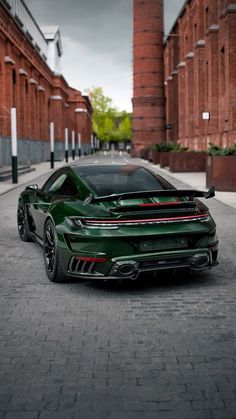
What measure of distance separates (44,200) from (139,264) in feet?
7.22

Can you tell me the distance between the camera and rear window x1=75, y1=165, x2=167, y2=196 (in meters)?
6.88

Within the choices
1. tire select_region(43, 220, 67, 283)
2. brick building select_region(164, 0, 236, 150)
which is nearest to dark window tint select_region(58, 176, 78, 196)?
tire select_region(43, 220, 67, 283)

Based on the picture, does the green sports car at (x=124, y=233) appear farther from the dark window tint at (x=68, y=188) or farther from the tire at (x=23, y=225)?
the tire at (x=23, y=225)

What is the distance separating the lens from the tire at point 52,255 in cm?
657

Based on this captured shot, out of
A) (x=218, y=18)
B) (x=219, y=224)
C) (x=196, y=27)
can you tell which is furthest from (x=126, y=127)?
(x=219, y=224)

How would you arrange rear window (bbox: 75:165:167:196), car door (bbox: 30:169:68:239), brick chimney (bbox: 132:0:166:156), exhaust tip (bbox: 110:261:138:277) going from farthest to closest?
brick chimney (bbox: 132:0:166:156) → car door (bbox: 30:169:68:239) → rear window (bbox: 75:165:167:196) → exhaust tip (bbox: 110:261:138:277)

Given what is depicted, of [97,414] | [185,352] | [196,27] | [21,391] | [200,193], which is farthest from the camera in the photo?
[196,27]

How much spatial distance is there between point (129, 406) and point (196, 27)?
4188 centimetres

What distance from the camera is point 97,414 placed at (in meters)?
3.41

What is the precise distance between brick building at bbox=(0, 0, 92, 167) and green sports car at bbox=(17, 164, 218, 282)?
1039 inches

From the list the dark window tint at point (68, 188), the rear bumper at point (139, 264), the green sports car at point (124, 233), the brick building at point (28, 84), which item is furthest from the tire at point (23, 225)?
the brick building at point (28, 84)

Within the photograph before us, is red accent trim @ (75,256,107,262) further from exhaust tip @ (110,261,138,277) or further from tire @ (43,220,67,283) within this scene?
tire @ (43,220,67,283)

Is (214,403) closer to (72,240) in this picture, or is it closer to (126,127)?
(72,240)

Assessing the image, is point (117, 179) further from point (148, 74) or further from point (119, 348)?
point (148, 74)
